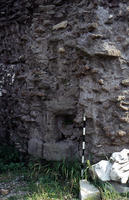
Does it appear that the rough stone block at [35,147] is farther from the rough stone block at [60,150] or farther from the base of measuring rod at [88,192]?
the base of measuring rod at [88,192]

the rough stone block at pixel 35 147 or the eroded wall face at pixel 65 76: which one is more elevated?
the eroded wall face at pixel 65 76

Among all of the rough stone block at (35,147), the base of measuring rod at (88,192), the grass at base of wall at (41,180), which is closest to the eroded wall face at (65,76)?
the rough stone block at (35,147)

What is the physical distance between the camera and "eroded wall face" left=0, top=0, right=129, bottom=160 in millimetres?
3859

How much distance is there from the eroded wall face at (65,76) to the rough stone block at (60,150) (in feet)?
0.05

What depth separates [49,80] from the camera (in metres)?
4.44

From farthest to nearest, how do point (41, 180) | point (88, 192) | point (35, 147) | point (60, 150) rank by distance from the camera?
1. point (35, 147)
2. point (60, 150)
3. point (41, 180)
4. point (88, 192)

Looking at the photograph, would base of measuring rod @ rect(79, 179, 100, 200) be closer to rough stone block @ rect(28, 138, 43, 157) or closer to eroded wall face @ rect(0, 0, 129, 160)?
eroded wall face @ rect(0, 0, 129, 160)

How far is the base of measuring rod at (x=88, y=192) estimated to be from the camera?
3.31 m

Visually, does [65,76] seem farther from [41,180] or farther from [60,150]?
[41,180]

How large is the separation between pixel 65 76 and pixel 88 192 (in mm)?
1854

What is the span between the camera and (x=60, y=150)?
14.0 ft

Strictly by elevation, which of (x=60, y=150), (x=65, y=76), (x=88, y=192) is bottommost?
(x=88, y=192)

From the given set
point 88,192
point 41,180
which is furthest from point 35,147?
point 88,192

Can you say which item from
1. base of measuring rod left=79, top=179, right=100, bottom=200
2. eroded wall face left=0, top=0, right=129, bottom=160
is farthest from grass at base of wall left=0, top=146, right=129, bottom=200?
eroded wall face left=0, top=0, right=129, bottom=160
